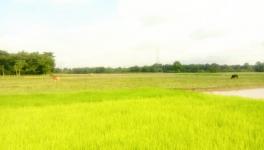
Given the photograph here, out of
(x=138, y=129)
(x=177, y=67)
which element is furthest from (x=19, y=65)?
(x=138, y=129)

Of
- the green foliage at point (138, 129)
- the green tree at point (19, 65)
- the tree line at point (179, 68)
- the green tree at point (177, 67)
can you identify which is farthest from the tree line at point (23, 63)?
the green foliage at point (138, 129)

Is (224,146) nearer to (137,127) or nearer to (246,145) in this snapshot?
(246,145)

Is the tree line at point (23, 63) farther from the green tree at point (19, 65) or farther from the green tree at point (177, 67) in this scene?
the green tree at point (177, 67)

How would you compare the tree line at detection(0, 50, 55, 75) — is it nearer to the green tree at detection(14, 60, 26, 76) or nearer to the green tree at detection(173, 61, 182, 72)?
the green tree at detection(14, 60, 26, 76)

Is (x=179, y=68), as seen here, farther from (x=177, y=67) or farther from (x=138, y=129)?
(x=138, y=129)

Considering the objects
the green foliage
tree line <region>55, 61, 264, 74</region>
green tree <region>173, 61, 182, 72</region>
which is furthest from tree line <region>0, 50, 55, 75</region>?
the green foliage

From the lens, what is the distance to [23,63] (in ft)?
165

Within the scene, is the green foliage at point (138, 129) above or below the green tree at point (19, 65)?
below

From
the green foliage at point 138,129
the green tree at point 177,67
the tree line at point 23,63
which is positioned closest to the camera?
the green foliage at point 138,129

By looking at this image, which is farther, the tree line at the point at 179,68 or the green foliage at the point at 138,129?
the tree line at the point at 179,68

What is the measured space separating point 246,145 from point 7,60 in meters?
50.2

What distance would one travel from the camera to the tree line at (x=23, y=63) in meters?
50.3

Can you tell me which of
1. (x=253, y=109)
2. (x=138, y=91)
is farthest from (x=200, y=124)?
(x=138, y=91)

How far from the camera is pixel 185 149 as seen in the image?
4.13 m
